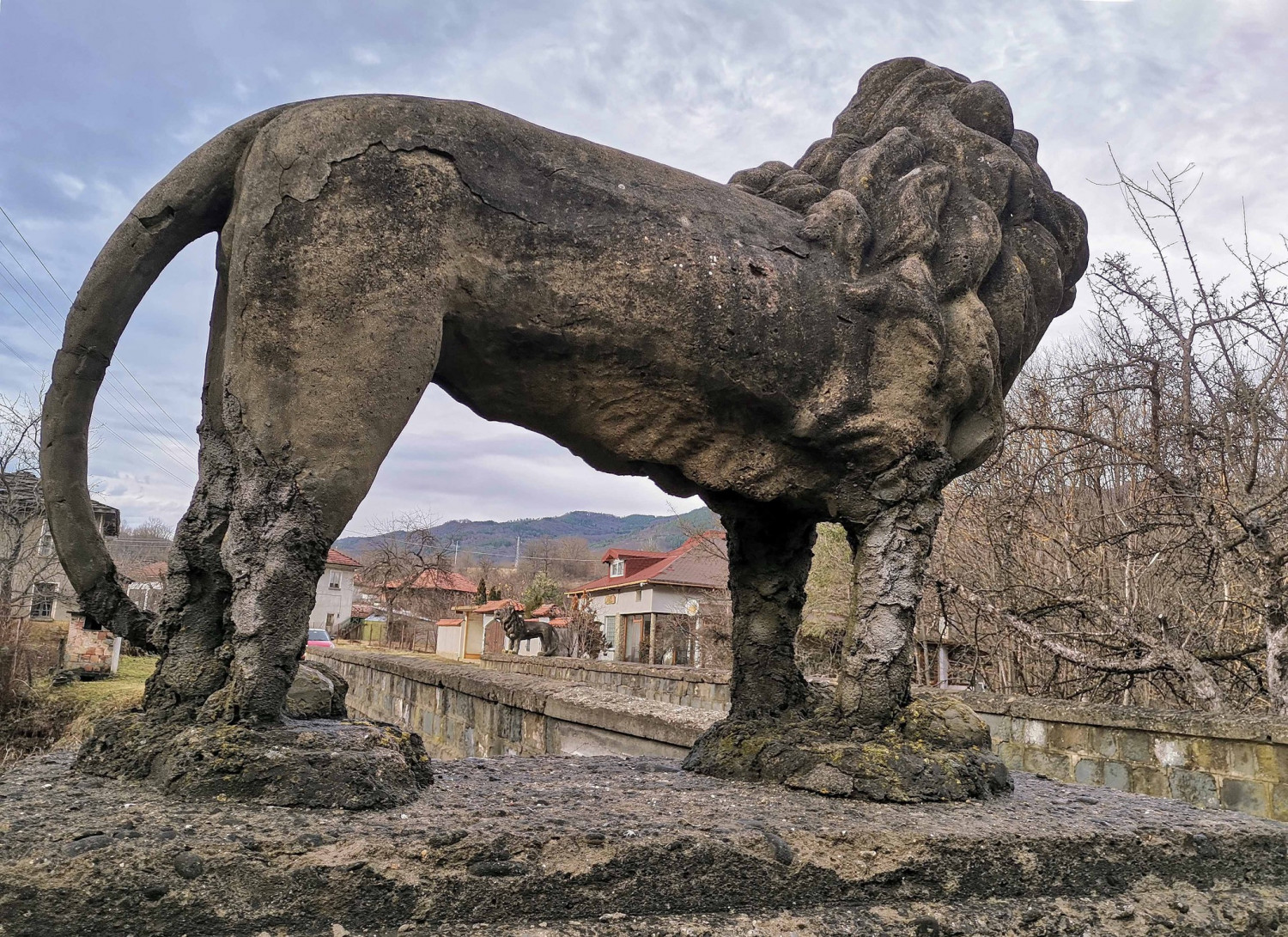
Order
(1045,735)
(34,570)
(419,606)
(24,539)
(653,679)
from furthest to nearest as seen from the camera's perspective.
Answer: (419,606), (24,539), (34,570), (653,679), (1045,735)

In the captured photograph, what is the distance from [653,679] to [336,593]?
5106 centimetres

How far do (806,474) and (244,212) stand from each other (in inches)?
65.8

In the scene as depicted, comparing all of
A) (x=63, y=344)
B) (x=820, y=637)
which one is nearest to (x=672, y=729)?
(x=63, y=344)

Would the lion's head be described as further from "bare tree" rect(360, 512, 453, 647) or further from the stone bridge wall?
"bare tree" rect(360, 512, 453, 647)

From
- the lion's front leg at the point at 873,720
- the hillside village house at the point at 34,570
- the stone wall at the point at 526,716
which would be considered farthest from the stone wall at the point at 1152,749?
the hillside village house at the point at 34,570

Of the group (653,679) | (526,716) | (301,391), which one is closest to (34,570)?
(653,679)

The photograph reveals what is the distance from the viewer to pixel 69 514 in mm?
2293

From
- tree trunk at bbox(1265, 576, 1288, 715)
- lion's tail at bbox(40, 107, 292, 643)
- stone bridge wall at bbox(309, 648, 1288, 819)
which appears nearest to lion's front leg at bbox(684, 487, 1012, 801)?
stone bridge wall at bbox(309, 648, 1288, 819)

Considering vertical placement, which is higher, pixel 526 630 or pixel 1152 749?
pixel 1152 749

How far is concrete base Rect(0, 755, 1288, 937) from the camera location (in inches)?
64.3

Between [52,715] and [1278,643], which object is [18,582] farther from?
[1278,643]

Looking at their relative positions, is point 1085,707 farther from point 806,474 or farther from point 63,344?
point 63,344

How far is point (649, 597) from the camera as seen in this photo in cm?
3509

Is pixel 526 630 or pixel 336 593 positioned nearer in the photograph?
pixel 526 630
